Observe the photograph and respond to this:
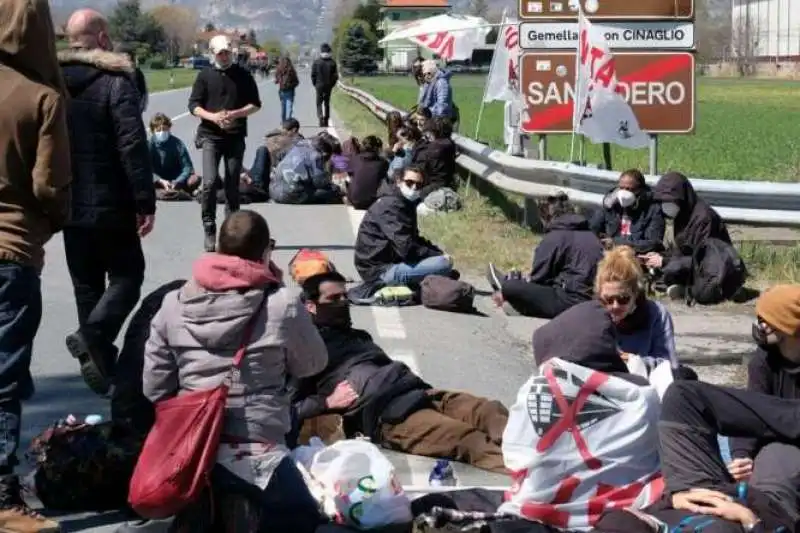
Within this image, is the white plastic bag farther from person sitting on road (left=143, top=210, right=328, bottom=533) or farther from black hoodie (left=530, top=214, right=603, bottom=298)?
black hoodie (left=530, top=214, right=603, bottom=298)

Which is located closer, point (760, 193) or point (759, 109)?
point (760, 193)

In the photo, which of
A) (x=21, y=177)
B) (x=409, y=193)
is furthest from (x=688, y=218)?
A: (x=21, y=177)

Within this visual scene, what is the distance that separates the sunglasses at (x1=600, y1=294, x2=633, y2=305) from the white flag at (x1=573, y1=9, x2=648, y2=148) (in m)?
7.77

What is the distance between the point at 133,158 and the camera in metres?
7.21

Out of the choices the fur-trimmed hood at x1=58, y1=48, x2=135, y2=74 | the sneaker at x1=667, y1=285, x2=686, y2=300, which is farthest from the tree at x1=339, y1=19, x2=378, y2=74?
the fur-trimmed hood at x1=58, y1=48, x2=135, y2=74

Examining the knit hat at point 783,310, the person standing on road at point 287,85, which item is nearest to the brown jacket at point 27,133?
the knit hat at point 783,310

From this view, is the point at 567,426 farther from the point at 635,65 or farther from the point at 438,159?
the point at 438,159

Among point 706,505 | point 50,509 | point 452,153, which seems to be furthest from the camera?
point 452,153

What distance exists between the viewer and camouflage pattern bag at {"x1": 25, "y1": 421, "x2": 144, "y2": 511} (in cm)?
597

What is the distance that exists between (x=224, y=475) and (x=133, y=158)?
94.0 inches

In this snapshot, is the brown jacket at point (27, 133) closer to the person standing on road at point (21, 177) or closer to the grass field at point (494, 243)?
the person standing on road at point (21, 177)

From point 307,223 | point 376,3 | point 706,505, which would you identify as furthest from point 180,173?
point 376,3

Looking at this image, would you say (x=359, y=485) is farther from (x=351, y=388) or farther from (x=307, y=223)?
(x=307, y=223)

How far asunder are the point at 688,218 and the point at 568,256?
4.73 feet
